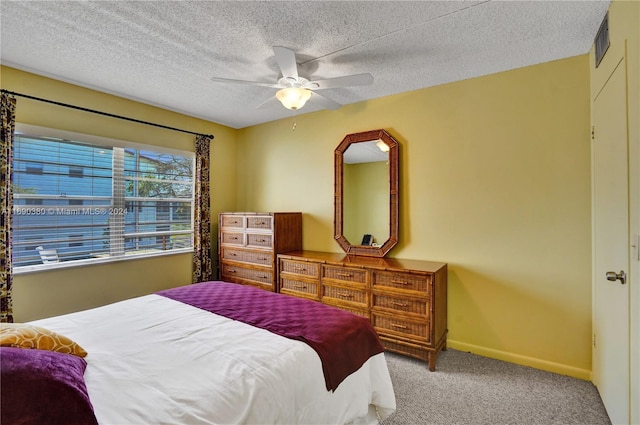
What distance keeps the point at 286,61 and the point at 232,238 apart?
268 centimetres

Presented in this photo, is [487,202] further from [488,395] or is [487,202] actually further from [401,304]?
[488,395]

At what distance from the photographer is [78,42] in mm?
2354

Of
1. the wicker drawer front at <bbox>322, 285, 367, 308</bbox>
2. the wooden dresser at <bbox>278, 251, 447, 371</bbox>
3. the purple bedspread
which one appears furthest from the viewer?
the wicker drawer front at <bbox>322, 285, 367, 308</bbox>

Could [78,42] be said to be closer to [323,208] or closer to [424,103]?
[323,208]

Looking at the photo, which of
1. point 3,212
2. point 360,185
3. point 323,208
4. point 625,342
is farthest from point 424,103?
point 3,212

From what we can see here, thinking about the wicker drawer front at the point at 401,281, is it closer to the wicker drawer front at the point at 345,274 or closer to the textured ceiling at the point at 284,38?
the wicker drawer front at the point at 345,274

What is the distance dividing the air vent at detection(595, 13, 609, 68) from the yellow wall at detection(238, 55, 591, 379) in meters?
0.32

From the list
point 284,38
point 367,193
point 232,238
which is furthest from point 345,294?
point 284,38

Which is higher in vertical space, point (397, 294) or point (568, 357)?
point (397, 294)

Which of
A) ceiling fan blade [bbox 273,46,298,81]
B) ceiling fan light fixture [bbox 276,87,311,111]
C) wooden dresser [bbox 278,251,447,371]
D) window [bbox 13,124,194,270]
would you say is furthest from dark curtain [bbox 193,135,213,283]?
ceiling fan blade [bbox 273,46,298,81]

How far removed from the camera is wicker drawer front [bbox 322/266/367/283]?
297 cm

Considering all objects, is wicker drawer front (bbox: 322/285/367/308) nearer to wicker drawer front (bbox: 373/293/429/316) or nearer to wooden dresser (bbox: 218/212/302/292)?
wicker drawer front (bbox: 373/293/429/316)

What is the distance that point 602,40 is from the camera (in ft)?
6.80

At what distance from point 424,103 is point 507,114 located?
31.2 inches
